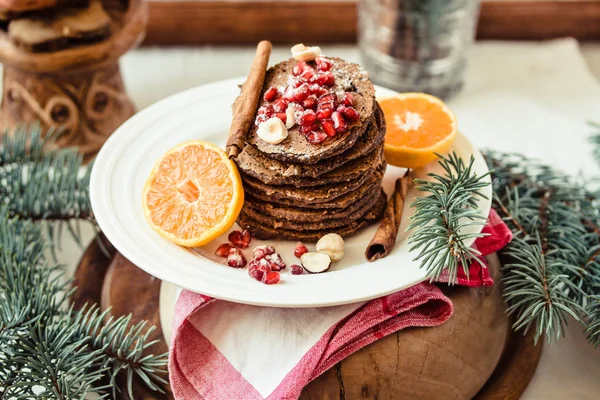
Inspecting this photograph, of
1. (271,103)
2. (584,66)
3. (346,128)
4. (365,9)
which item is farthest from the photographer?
(584,66)

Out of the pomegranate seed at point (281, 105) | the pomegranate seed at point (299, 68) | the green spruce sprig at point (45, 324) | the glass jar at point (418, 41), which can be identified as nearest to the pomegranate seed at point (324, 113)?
the pomegranate seed at point (281, 105)

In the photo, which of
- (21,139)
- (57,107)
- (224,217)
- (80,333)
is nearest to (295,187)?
(224,217)

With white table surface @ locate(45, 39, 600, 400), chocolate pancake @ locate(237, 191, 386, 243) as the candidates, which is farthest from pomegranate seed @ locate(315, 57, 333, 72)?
white table surface @ locate(45, 39, 600, 400)

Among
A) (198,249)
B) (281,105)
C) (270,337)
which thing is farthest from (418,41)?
(270,337)

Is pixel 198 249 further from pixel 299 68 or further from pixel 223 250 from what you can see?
pixel 299 68

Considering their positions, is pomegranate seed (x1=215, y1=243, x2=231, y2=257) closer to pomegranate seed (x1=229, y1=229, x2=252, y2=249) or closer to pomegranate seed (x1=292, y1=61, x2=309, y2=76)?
pomegranate seed (x1=229, y1=229, x2=252, y2=249)

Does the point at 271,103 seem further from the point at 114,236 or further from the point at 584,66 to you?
the point at 584,66

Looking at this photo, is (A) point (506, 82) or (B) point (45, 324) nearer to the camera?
(B) point (45, 324)
